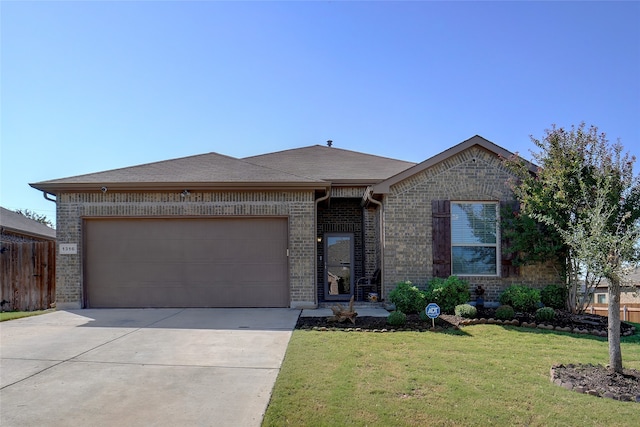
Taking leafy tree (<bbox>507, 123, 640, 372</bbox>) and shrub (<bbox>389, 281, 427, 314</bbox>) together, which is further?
shrub (<bbox>389, 281, 427, 314</bbox>)

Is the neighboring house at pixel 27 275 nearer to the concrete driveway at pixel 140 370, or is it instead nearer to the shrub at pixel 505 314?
the concrete driveway at pixel 140 370

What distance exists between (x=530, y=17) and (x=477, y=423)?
944cm

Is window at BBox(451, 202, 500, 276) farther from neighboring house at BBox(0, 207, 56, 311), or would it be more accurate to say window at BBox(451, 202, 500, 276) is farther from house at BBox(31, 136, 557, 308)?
neighboring house at BBox(0, 207, 56, 311)

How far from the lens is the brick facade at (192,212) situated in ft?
34.0

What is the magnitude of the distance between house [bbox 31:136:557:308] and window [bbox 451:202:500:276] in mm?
25

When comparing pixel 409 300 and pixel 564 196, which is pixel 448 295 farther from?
pixel 564 196

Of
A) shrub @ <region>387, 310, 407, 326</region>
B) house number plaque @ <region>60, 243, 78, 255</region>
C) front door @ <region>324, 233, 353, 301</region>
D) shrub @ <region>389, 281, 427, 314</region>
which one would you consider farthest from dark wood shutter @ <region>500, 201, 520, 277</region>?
house number plaque @ <region>60, 243, 78, 255</region>

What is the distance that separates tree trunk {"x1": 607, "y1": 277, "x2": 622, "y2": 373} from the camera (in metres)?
5.17

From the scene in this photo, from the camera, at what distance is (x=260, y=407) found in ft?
13.5

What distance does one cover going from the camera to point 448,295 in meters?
9.44

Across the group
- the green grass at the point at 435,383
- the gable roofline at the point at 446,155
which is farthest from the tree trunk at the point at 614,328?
the gable roofline at the point at 446,155

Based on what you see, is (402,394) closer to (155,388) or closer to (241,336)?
(155,388)

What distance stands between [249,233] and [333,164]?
4498 millimetres

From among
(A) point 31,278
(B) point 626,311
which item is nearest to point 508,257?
(A) point 31,278
